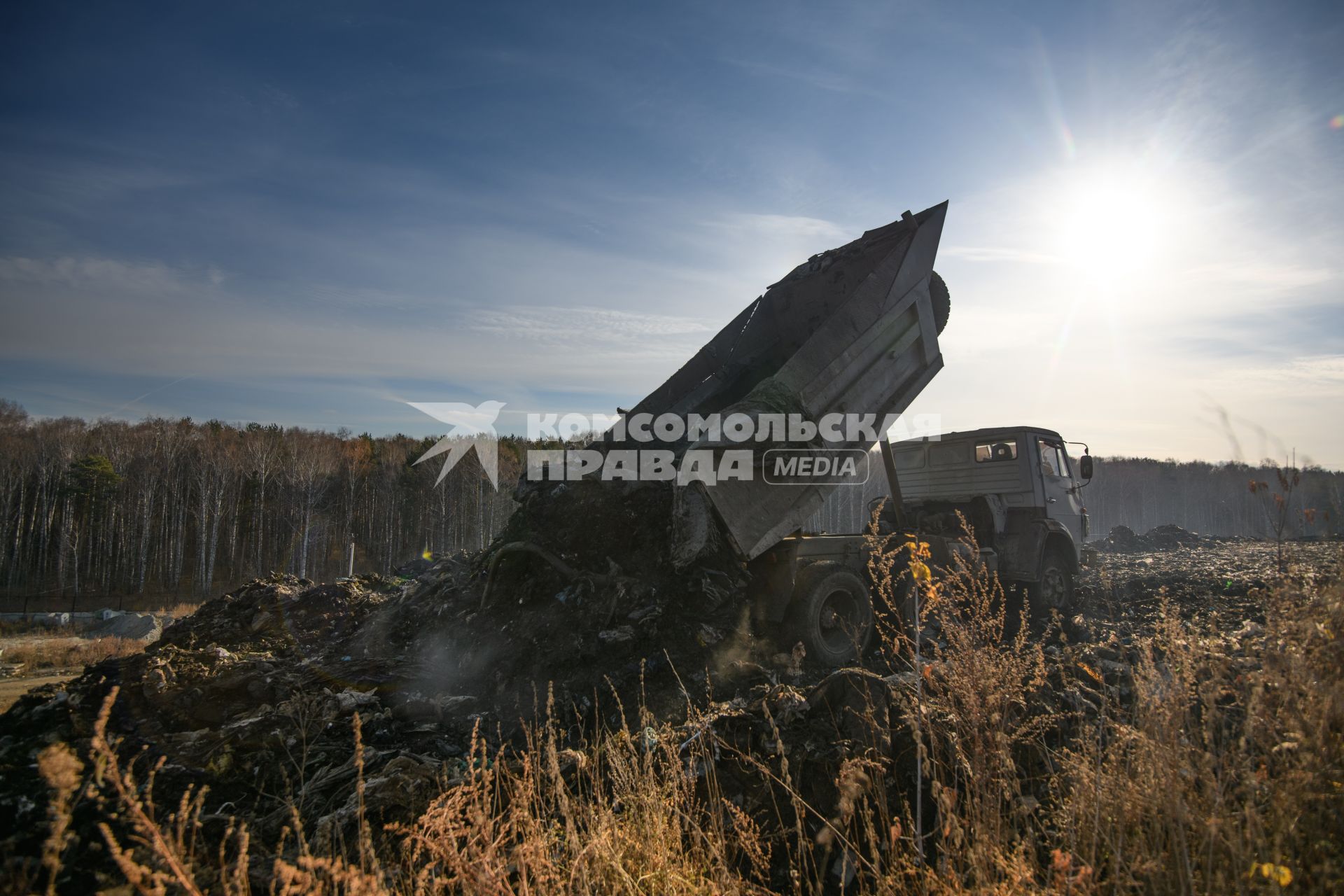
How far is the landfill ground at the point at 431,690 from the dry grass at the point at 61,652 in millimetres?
11690

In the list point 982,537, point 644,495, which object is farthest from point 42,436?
point 982,537

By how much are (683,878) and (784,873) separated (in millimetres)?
886

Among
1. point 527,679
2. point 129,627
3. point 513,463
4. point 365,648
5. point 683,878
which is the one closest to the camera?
point 683,878

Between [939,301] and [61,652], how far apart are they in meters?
20.7

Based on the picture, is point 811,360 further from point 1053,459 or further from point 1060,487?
point 1060,487

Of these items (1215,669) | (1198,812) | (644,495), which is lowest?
(1198,812)

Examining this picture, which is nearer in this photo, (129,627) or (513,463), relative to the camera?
(129,627)

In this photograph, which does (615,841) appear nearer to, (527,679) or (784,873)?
(784,873)

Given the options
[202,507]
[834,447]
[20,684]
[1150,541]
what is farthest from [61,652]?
[1150,541]

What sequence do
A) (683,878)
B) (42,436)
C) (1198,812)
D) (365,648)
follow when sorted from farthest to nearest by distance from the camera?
(42,436)
(365,648)
(683,878)
(1198,812)

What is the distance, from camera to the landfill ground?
300 cm

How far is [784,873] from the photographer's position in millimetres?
2838

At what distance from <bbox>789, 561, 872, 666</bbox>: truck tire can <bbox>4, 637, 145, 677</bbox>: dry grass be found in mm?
14955

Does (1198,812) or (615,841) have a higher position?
(1198,812)
